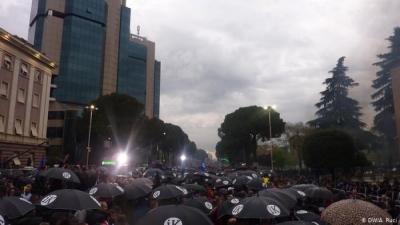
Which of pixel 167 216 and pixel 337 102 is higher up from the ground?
pixel 337 102

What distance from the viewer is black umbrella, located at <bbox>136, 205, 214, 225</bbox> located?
4609 millimetres

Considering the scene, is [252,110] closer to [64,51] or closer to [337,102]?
[337,102]

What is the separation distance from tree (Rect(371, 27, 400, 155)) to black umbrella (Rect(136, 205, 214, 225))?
42.9 metres

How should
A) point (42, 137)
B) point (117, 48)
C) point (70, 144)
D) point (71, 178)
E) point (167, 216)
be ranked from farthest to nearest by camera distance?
1. point (117, 48)
2. point (70, 144)
3. point (42, 137)
4. point (71, 178)
5. point (167, 216)

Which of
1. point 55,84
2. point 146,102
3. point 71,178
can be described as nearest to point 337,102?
point 71,178

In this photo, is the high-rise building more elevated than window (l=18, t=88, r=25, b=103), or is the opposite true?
the high-rise building

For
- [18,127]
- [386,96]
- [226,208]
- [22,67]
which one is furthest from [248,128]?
[226,208]

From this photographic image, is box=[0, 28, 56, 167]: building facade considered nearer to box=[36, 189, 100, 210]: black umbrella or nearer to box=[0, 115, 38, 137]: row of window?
box=[0, 115, 38, 137]: row of window

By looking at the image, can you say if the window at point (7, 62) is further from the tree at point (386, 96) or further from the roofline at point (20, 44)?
the tree at point (386, 96)

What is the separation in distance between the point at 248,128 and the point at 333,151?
37677 millimetres

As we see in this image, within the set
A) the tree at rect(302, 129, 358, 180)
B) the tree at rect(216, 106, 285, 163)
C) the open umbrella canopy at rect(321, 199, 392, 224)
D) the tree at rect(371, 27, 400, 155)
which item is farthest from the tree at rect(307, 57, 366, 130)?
the open umbrella canopy at rect(321, 199, 392, 224)

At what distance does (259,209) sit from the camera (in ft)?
21.2

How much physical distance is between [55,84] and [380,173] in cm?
6625

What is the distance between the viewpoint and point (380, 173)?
1507 inches
